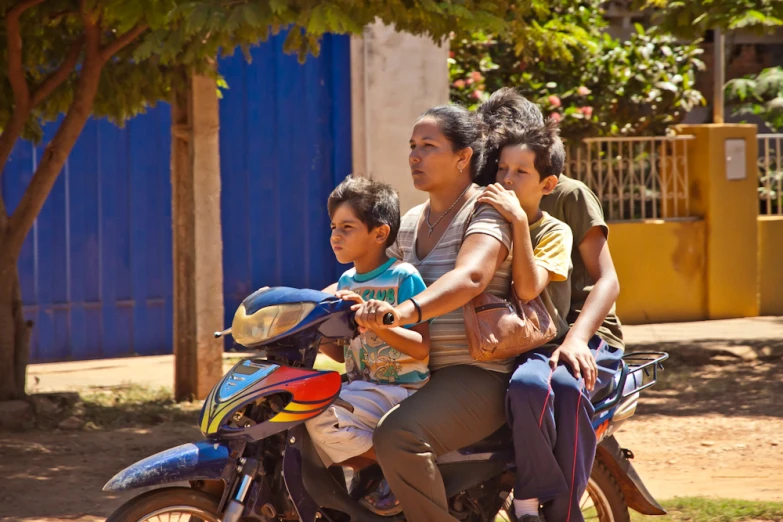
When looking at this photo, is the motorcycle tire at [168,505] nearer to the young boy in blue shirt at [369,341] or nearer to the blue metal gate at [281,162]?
the young boy in blue shirt at [369,341]

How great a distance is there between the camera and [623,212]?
429 inches

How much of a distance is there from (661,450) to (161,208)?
15.6 ft

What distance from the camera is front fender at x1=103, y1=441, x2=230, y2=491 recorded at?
3.18m

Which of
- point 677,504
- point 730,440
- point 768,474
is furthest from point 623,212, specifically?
point 677,504

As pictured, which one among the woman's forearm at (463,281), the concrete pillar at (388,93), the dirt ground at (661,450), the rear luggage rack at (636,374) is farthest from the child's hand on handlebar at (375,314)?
the concrete pillar at (388,93)

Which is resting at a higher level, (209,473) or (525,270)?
(525,270)

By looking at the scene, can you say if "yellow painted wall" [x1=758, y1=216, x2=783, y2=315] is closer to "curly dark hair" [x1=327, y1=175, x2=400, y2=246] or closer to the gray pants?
the gray pants

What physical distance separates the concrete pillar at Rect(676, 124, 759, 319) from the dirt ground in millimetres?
2656

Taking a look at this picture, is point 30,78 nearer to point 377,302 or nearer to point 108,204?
point 108,204

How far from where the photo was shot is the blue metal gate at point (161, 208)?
8.96 metres

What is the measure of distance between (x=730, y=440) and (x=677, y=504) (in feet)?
5.49

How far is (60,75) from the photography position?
22.4 ft

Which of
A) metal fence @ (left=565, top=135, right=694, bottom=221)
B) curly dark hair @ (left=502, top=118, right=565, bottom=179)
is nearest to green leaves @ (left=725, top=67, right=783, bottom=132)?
metal fence @ (left=565, top=135, right=694, bottom=221)

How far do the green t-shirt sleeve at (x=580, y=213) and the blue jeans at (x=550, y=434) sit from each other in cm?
55
